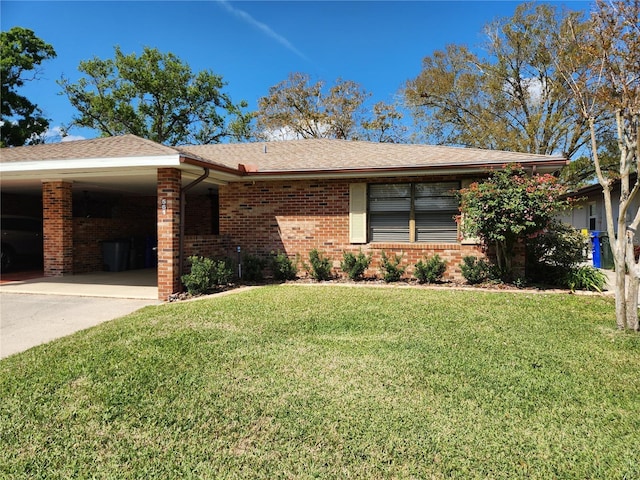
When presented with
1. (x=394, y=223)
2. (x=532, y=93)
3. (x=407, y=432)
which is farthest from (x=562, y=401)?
(x=532, y=93)

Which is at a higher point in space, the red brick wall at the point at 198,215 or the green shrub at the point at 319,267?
the red brick wall at the point at 198,215

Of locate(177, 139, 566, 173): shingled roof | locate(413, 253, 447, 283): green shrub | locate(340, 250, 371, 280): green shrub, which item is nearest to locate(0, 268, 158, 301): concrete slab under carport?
locate(177, 139, 566, 173): shingled roof

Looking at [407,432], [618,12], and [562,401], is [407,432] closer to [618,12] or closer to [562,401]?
[562,401]

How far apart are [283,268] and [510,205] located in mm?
5201

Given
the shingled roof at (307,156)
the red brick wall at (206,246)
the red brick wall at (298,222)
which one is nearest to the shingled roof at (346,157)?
the shingled roof at (307,156)

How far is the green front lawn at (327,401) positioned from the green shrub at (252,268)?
3823mm

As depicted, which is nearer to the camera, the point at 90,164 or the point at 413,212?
the point at 90,164

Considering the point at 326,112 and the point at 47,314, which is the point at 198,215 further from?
the point at 326,112

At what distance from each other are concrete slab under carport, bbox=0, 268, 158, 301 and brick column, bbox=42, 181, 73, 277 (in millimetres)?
377

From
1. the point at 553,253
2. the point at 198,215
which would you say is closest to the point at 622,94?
the point at 553,253

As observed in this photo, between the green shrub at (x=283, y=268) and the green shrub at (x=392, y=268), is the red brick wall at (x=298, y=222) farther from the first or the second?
the green shrub at (x=283, y=268)

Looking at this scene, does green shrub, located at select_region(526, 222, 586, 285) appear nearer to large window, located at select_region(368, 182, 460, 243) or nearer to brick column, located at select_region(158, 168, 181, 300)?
large window, located at select_region(368, 182, 460, 243)

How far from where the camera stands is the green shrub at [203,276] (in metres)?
7.85

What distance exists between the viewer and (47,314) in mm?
6578
